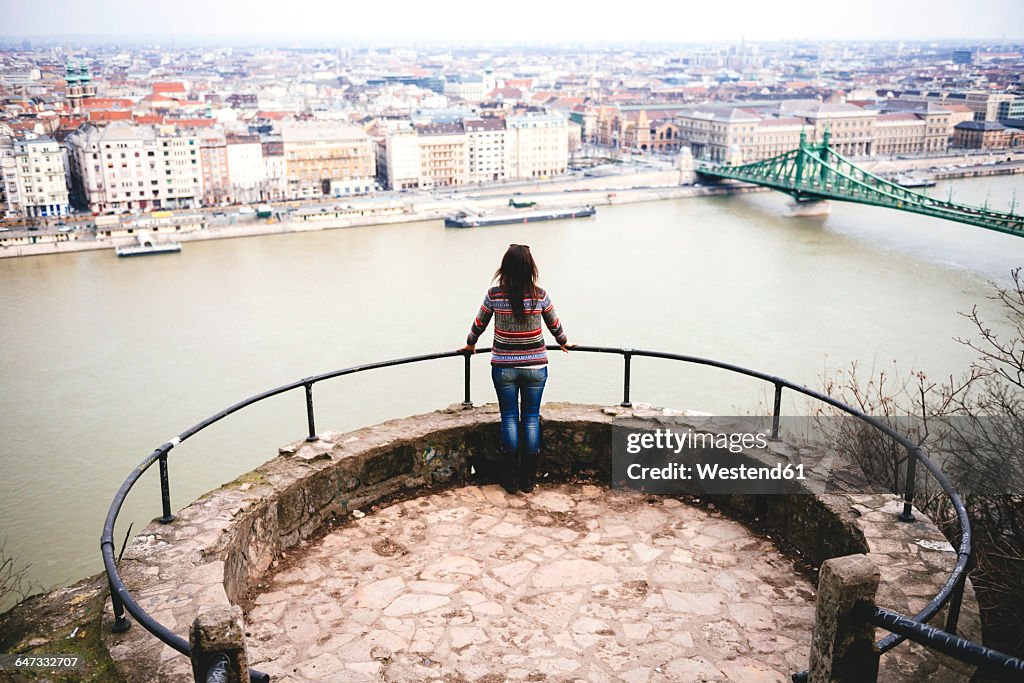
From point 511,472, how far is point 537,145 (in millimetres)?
34190

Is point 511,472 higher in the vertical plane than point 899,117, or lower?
higher

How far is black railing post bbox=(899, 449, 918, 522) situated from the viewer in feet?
5.46

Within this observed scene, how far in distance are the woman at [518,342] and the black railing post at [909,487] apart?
70cm

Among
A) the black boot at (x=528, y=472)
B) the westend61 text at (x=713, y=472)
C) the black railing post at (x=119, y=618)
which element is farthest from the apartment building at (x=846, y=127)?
the black railing post at (x=119, y=618)

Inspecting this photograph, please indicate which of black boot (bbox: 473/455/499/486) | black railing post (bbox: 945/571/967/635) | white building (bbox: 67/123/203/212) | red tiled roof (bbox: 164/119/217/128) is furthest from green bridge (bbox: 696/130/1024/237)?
red tiled roof (bbox: 164/119/217/128)

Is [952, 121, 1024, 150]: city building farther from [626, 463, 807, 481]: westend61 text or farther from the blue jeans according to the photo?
the blue jeans

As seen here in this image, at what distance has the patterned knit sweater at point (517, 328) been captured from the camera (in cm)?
203

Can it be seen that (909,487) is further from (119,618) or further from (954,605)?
(119,618)

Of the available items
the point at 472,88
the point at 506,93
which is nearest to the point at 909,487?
the point at 506,93

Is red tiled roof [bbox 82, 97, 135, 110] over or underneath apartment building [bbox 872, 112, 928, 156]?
over

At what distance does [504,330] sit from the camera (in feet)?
6.68

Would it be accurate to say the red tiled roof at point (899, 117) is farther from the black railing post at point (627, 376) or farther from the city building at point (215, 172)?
the black railing post at point (627, 376)

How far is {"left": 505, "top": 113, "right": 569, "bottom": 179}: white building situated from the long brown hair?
33402mm

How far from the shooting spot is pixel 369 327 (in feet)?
37.0
